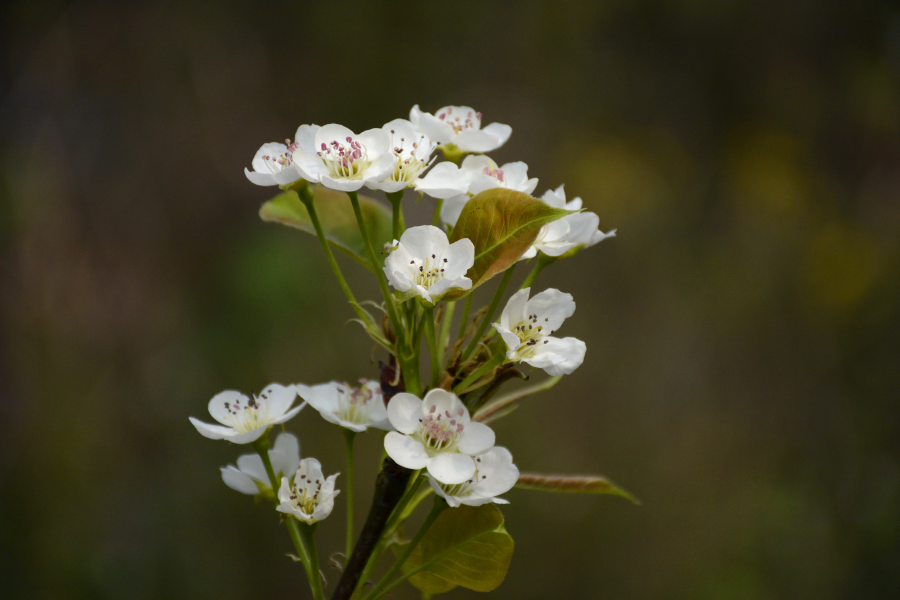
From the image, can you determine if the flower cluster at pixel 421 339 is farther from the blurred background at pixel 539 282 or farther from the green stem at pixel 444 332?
the blurred background at pixel 539 282

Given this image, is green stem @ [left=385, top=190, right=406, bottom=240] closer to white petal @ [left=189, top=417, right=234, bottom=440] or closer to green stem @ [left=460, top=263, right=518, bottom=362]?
green stem @ [left=460, top=263, right=518, bottom=362]

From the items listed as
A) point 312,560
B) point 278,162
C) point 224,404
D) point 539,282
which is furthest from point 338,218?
point 539,282

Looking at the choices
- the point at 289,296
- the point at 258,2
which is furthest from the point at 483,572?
the point at 258,2

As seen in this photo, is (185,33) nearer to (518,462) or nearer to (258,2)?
(258,2)

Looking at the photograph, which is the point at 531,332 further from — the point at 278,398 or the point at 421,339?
the point at 278,398

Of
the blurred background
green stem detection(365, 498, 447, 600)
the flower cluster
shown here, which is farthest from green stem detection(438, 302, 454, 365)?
the blurred background

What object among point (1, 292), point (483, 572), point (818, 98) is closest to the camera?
point (483, 572)

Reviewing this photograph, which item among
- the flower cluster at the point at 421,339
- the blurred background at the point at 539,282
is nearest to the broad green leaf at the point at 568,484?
the flower cluster at the point at 421,339
